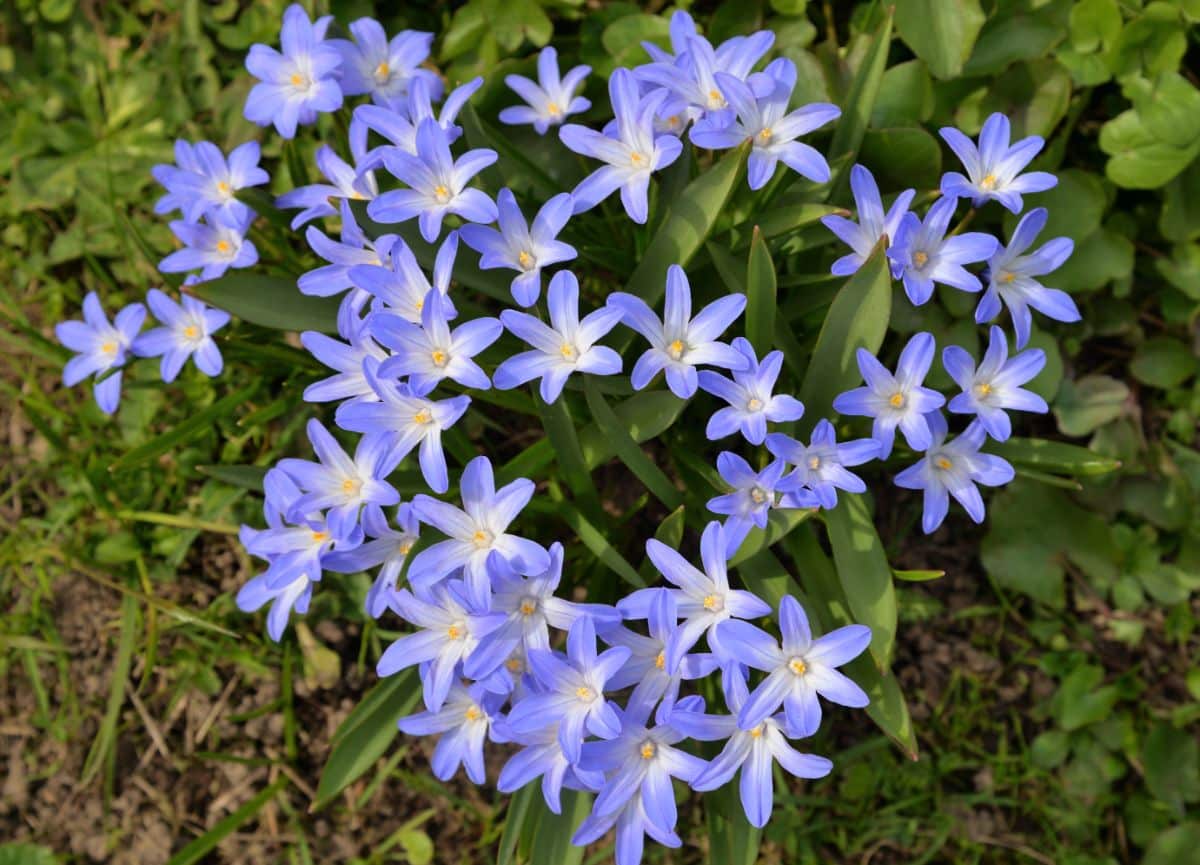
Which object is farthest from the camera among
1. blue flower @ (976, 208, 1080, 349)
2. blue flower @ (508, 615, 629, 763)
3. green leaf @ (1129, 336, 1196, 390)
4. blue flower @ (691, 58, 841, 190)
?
green leaf @ (1129, 336, 1196, 390)

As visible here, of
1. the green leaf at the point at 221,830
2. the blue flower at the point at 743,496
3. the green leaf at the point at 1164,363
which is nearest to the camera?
the blue flower at the point at 743,496

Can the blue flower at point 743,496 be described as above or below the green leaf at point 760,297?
below

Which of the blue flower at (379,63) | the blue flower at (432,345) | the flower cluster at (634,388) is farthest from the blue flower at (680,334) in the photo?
the blue flower at (379,63)

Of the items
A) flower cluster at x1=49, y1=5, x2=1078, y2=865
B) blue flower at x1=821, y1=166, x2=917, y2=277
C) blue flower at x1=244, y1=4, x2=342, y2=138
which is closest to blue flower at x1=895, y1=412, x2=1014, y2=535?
flower cluster at x1=49, y1=5, x2=1078, y2=865

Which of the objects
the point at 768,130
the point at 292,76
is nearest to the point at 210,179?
the point at 292,76

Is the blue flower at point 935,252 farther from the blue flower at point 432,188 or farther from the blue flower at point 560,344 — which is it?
the blue flower at point 432,188

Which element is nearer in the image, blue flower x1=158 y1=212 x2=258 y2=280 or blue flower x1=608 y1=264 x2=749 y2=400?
blue flower x1=608 y1=264 x2=749 y2=400

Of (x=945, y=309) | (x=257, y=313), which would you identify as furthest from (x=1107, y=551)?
(x=257, y=313)

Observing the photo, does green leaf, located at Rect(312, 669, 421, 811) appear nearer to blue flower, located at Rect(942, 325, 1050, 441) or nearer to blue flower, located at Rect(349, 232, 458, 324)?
blue flower, located at Rect(349, 232, 458, 324)
